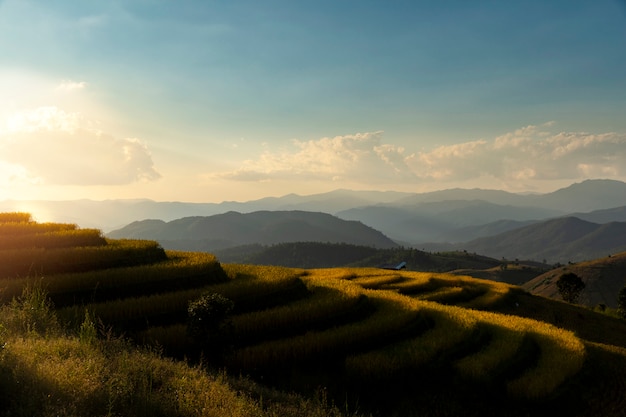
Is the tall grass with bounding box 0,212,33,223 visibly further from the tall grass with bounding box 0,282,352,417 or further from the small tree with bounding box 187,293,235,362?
the small tree with bounding box 187,293,235,362

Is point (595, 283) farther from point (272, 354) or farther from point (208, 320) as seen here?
point (208, 320)

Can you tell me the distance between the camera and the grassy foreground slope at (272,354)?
1102cm

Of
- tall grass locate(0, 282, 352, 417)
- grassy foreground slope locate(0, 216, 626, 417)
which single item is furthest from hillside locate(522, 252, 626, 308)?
tall grass locate(0, 282, 352, 417)

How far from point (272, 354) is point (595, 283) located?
21379cm

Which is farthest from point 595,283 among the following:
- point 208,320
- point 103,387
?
point 103,387

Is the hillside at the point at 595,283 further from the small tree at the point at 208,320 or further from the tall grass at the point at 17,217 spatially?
the tall grass at the point at 17,217

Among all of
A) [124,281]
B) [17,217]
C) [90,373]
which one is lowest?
[90,373]

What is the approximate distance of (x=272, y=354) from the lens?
1944 cm

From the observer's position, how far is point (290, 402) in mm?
13727

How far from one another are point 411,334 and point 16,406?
21.3 m

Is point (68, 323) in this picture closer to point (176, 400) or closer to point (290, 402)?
point (176, 400)

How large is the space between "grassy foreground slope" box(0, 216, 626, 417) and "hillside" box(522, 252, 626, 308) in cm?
16556

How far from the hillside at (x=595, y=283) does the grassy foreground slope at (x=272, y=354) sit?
165562 mm

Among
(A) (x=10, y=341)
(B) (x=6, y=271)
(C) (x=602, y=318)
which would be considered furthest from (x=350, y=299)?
(C) (x=602, y=318)
